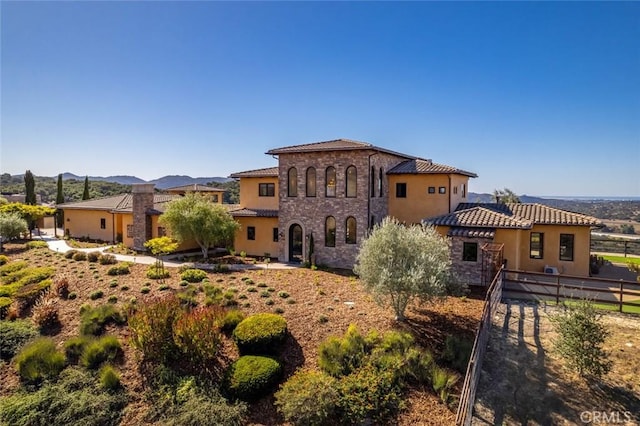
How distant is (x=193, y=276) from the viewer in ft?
58.9

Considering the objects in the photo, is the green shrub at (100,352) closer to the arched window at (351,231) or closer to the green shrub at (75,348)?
the green shrub at (75,348)

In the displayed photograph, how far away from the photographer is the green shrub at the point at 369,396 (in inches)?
347

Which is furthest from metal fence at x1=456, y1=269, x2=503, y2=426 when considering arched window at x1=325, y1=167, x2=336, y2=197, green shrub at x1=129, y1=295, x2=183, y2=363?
arched window at x1=325, y1=167, x2=336, y2=197

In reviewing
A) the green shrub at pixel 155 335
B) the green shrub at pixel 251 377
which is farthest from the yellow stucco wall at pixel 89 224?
the green shrub at pixel 251 377

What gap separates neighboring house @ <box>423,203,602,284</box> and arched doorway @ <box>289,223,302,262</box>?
824 centimetres

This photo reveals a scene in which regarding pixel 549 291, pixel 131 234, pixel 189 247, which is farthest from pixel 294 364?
pixel 131 234

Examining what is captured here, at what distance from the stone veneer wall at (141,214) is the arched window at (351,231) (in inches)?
596

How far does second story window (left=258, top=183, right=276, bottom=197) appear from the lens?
24.9m

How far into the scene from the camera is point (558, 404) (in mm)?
8773

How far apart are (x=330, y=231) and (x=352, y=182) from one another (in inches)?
126

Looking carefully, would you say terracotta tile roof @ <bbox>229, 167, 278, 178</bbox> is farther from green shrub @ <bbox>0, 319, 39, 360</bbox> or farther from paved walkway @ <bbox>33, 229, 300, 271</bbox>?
green shrub @ <bbox>0, 319, 39, 360</bbox>

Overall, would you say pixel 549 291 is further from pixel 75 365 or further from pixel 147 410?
pixel 75 365

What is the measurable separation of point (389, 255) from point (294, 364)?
4628mm

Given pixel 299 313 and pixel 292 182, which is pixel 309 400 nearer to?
pixel 299 313
